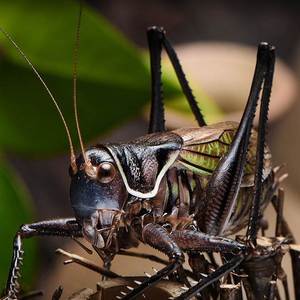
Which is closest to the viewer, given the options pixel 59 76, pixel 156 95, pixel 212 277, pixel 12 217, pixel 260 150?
pixel 212 277

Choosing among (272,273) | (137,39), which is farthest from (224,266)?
(137,39)

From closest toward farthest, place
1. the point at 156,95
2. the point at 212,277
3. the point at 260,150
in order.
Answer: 1. the point at 212,277
2. the point at 260,150
3. the point at 156,95

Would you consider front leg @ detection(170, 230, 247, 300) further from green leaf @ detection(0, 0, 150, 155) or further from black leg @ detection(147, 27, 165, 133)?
green leaf @ detection(0, 0, 150, 155)

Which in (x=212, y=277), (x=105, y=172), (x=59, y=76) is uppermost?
(x=59, y=76)

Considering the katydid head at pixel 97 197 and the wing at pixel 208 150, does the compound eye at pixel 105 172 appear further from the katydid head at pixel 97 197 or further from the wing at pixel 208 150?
the wing at pixel 208 150

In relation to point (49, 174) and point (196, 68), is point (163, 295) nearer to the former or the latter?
point (196, 68)

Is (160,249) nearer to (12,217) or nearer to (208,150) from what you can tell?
(208,150)

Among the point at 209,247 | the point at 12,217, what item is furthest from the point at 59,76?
the point at 209,247
